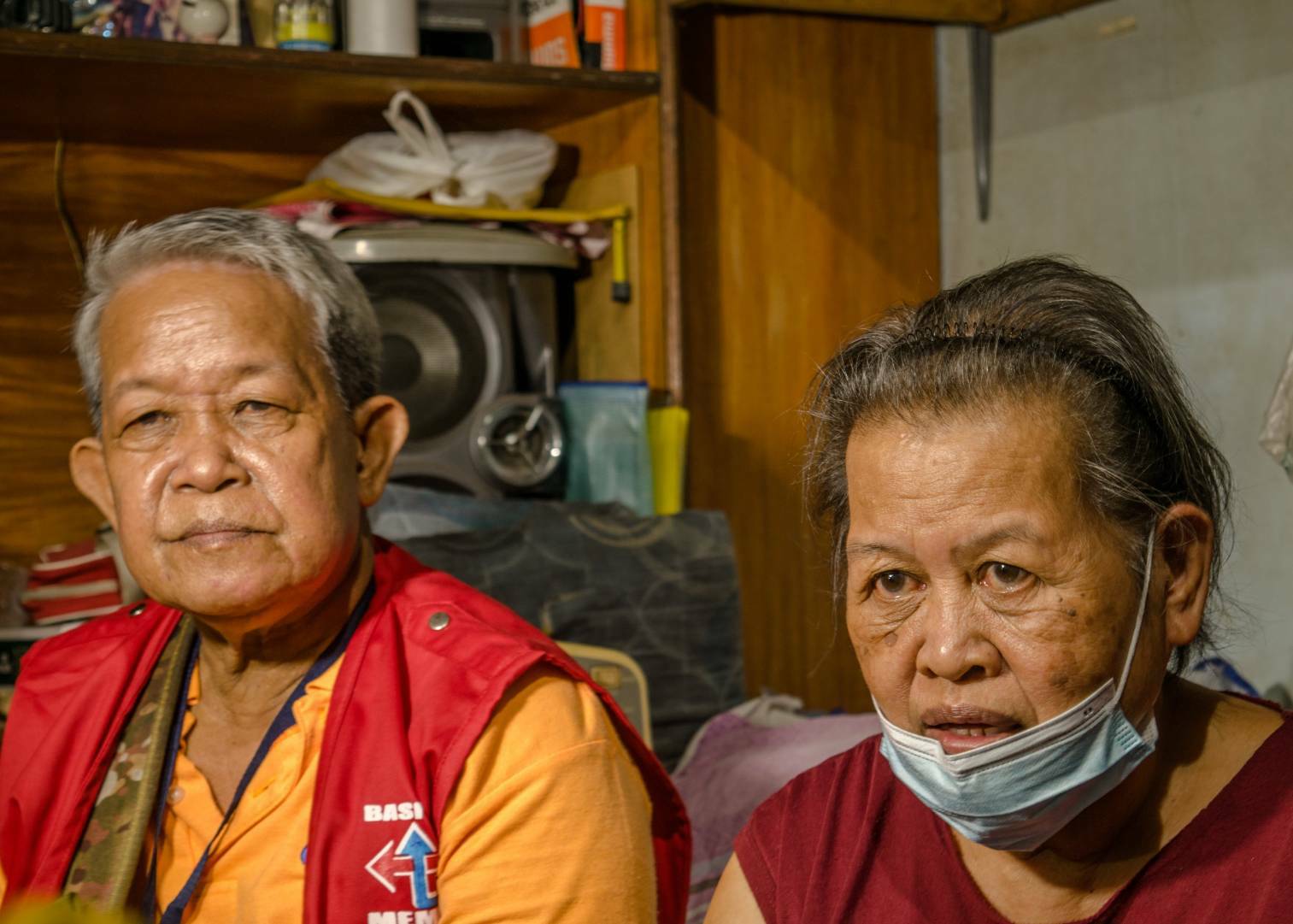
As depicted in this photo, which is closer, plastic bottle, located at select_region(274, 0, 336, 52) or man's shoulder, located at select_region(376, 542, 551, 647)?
man's shoulder, located at select_region(376, 542, 551, 647)

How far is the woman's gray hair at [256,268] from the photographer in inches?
61.6

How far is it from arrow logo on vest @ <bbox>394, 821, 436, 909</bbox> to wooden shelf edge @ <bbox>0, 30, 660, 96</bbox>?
63.8 inches

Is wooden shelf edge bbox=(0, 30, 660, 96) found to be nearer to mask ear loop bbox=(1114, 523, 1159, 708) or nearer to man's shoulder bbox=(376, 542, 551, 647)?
man's shoulder bbox=(376, 542, 551, 647)

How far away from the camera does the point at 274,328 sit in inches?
60.6

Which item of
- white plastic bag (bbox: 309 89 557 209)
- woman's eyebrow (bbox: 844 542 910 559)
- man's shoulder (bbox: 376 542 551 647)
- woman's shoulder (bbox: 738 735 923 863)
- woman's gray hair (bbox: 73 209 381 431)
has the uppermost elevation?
white plastic bag (bbox: 309 89 557 209)

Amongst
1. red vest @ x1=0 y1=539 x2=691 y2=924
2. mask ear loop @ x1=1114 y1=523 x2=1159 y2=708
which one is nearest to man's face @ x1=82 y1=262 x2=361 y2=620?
red vest @ x1=0 y1=539 x2=691 y2=924

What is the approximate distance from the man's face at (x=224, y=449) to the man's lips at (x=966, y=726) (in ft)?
2.26

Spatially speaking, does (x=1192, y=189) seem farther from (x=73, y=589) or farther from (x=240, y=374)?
(x=73, y=589)

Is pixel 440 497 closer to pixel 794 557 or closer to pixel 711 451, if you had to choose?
pixel 711 451

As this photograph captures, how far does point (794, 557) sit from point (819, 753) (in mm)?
1001

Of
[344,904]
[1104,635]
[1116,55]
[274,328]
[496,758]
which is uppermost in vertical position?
[1116,55]

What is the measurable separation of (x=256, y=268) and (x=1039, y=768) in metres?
0.95

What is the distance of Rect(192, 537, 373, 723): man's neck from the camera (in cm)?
157

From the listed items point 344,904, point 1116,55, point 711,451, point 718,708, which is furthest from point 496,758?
point 1116,55
